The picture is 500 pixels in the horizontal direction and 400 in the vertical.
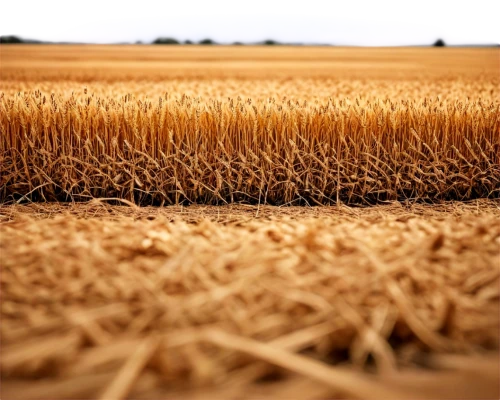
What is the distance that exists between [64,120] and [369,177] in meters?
2.00

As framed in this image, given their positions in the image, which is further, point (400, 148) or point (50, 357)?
point (400, 148)

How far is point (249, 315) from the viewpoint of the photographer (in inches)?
39.1

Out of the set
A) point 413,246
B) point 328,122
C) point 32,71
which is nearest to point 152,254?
point 413,246

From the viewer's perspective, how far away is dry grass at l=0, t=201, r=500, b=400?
86 cm

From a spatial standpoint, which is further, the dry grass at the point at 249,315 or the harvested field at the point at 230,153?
the harvested field at the point at 230,153

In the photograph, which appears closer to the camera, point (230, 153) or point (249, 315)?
point (249, 315)

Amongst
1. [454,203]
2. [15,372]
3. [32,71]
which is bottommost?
[454,203]

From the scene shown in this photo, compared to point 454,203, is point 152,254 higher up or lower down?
higher up

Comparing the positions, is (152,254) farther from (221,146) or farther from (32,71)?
(32,71)

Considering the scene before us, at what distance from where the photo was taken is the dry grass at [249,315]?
86 centimetres

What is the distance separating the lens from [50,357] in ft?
2.97

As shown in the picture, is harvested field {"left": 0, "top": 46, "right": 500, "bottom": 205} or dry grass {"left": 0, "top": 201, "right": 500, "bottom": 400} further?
harvested field {"left": 0, "top": 46, "right": 500, "bottom": 205}

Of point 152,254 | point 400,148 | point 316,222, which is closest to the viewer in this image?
point 152,254

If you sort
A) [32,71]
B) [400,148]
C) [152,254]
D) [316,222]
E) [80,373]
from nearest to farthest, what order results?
[80,373]
[152,254]
[316,222]
[400,148]
[32,71]
